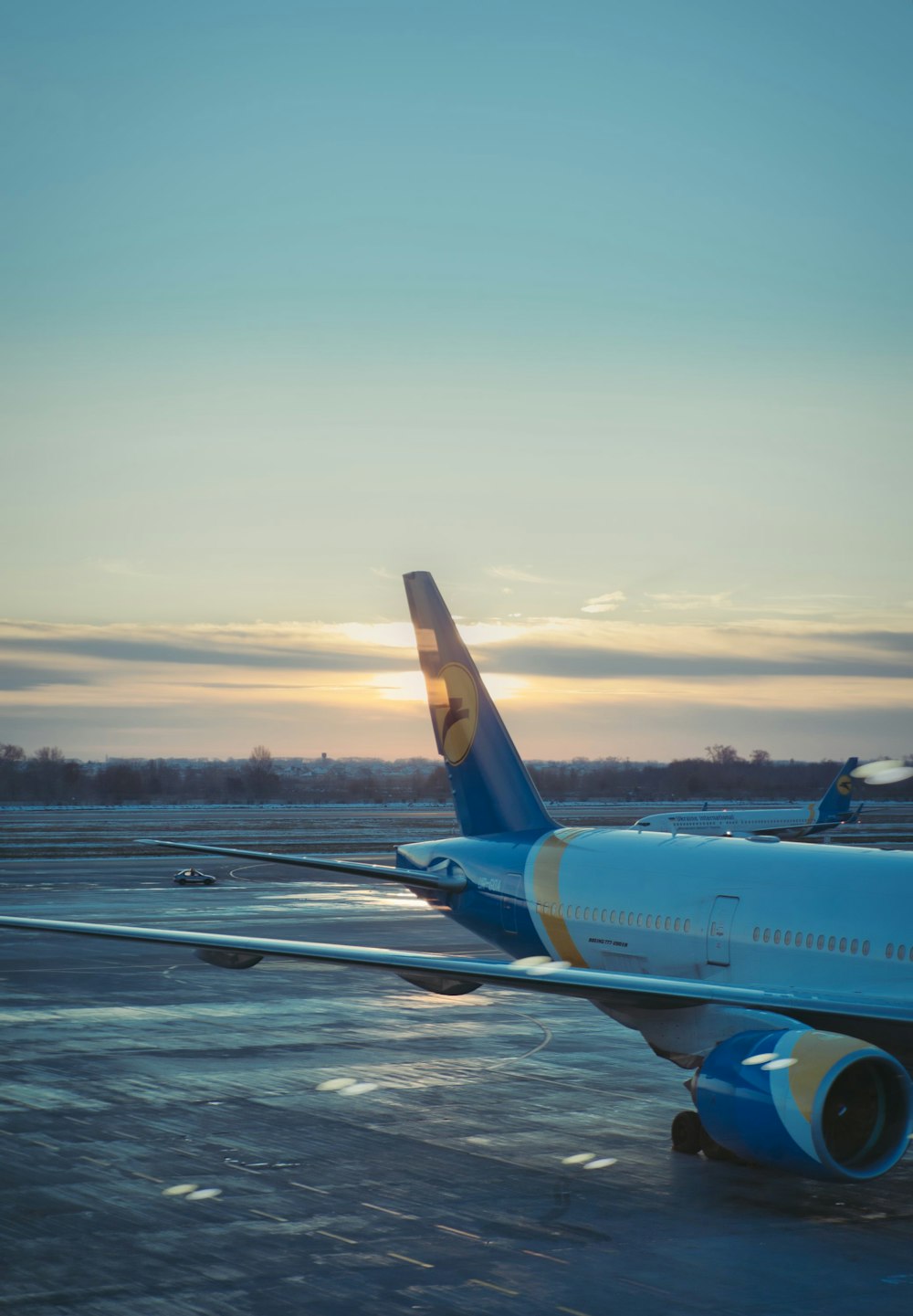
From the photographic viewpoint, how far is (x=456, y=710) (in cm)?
2553

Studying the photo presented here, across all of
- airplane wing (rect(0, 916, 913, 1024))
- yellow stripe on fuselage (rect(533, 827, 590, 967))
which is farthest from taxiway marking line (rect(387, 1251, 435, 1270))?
yellow stripe on fuselage (rect(533, 827, 590, 967))

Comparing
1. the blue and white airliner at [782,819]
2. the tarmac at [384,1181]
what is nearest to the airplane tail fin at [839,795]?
the blue and white airliner at [782,819]

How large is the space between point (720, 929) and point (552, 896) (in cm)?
404

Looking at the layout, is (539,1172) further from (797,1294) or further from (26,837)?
(26,837)

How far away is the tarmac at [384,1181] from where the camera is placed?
12.6 meters

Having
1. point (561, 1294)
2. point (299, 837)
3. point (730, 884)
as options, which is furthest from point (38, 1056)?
point (299, 837)

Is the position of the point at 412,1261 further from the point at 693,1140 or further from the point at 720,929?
the point at 720,929

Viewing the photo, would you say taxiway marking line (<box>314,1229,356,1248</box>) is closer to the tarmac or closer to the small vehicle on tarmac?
the tarmac

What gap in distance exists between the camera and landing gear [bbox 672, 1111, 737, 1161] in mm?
17469

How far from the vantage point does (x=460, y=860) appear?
965 inches

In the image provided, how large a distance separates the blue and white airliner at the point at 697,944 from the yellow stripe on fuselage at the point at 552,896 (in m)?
0.03

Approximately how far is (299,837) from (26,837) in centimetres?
2025

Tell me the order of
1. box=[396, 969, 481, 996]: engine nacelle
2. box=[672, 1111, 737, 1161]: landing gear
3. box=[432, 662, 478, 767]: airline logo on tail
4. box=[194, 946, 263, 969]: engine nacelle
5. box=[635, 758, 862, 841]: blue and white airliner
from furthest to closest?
box=[635, 758, 862, 841]: blue and white airliner
box=[432, 662, 478, 767]: airline logo on tail
box=[672, 1111, 737, 1161]: landing gear
box=[194, 946, 263, 969]: engine nacelle
box=[396, 969, 481, 996]: engine nacelle

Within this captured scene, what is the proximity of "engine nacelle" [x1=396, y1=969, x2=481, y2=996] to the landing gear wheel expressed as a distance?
3211 millimetres
